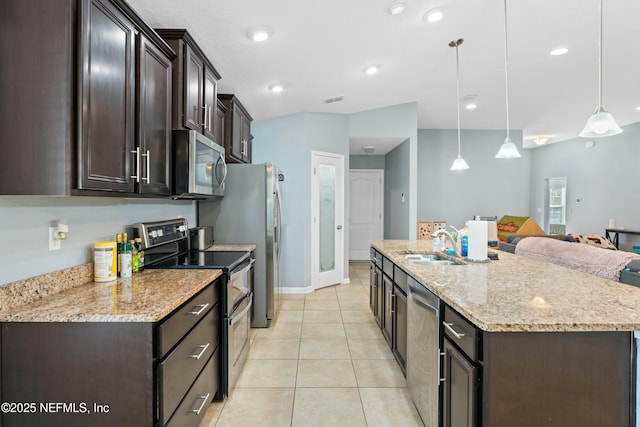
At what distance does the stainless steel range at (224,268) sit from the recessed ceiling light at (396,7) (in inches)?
87.7

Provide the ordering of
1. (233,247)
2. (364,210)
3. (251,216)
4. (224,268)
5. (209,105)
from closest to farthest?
(224,268), (209,105), (233,247), (251,216), (364,210)

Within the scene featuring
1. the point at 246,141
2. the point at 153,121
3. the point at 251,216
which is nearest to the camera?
the point at 153,121

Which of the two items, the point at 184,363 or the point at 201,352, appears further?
the point at 201,352

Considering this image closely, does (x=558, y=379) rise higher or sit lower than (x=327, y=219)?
lower

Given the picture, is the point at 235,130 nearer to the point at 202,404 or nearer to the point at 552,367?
the point at 202,404

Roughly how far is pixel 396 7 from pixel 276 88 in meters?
1.64

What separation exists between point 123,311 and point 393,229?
5.75 meters

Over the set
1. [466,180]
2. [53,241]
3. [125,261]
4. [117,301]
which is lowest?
[117,301]

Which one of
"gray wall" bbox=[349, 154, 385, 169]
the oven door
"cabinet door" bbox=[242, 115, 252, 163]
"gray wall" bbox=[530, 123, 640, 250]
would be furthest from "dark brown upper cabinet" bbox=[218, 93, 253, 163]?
"gray wall" bbox=[530, 123, 640, 250]

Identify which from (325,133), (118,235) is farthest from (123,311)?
(325,133)

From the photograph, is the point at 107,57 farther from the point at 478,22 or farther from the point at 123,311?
the point at 478,22

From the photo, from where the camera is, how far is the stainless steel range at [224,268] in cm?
213

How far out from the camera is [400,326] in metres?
2.43

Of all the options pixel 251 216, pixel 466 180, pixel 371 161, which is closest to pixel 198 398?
pixel 251 216
